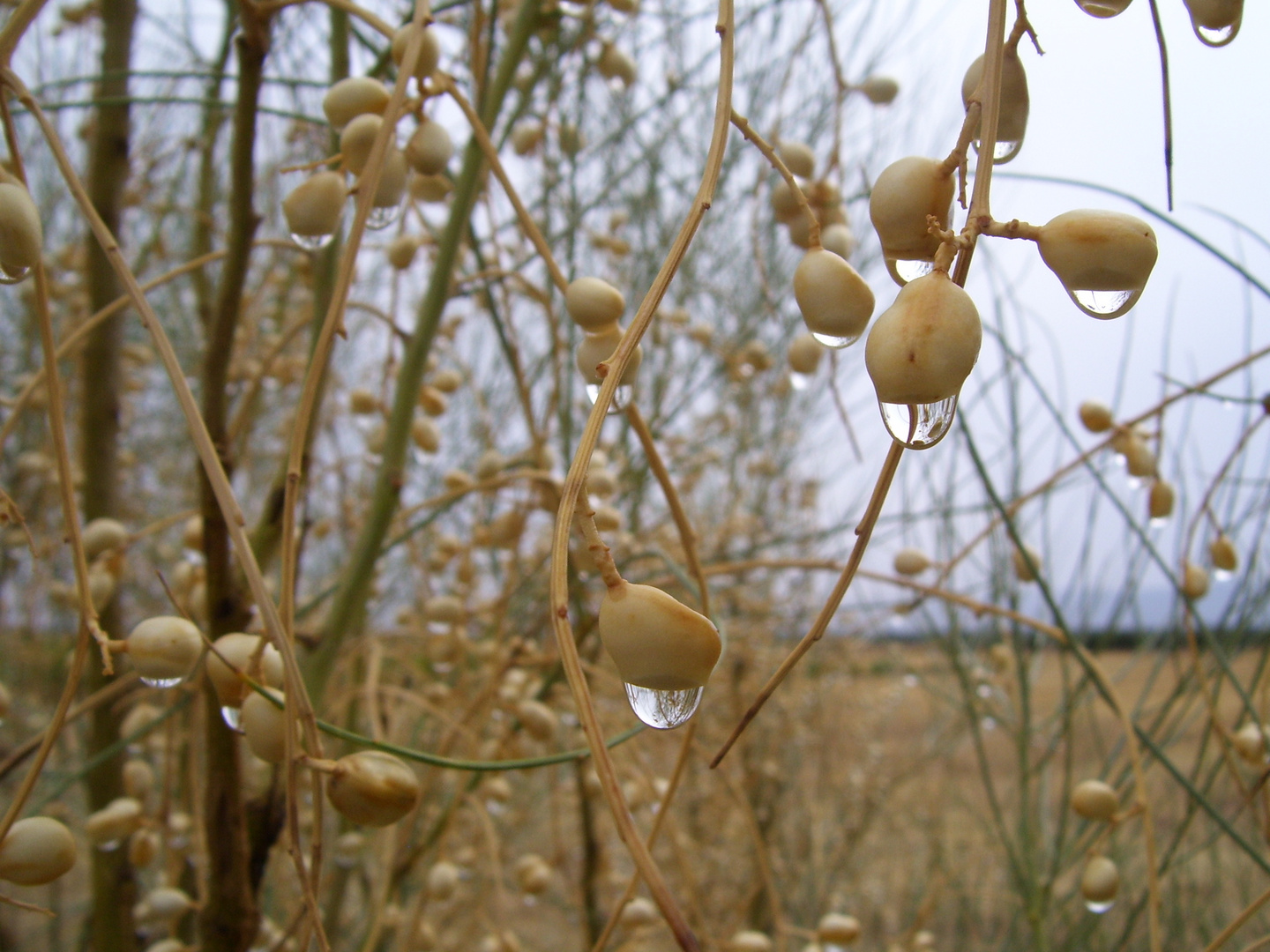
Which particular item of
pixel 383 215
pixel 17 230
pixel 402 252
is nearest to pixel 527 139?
pixel 402 252

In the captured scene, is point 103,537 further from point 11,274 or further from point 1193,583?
point 1193,583

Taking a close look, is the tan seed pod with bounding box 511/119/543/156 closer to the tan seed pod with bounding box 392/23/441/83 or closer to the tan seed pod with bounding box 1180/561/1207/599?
the tan seed pod with bounding box 392/23/441/83

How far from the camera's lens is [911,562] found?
0.50 meters

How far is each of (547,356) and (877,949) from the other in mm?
1353

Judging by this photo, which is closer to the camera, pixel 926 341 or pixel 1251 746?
pixel 926 341

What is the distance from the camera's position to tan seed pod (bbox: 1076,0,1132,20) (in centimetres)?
18

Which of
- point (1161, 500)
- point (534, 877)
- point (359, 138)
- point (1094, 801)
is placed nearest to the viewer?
point (359, 138)

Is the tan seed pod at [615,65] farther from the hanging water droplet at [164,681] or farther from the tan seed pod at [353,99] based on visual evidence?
the hanging water droplet at [164,681]

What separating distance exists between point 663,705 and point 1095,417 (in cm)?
36

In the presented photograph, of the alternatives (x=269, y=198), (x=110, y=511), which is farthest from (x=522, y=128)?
(x=269, y=198)

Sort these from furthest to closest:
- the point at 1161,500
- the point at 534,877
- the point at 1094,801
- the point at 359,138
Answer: the point at 534,877
the point at 1161,500
the point at 1094,801
the point at 359,138

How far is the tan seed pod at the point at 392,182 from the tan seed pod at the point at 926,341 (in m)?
0.18

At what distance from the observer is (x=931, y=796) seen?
1.81 m

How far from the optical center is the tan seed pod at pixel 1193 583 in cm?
45
